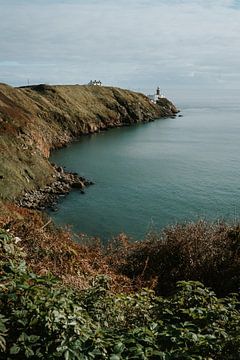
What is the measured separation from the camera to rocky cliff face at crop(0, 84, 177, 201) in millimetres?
54297

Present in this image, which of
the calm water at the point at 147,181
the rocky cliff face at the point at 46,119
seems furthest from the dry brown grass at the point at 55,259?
the rocky cliff face at the point at 46,119

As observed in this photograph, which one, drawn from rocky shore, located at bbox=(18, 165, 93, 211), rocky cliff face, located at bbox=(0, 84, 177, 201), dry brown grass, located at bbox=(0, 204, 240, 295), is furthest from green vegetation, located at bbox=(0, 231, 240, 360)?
rocky shore, located at bbox=(18, 165, 93, 211)

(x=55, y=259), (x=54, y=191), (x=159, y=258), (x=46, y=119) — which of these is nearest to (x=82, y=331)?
(x=55, y=259)

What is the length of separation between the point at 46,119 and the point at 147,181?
46.5 m

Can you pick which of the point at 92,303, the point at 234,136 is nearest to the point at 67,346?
the point at 92,303

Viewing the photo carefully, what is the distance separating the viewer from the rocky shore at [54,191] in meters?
48.2

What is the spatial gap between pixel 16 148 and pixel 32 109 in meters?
42.2

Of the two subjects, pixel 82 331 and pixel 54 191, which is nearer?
pixel 82 331

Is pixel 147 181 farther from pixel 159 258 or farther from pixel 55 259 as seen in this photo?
pixel 55 259

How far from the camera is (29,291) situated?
6.58 m

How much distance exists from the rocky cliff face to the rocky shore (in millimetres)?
921

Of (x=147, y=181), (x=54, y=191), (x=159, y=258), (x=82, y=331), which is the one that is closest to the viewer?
(x=82, y=331)

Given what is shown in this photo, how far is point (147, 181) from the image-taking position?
61.0 meters

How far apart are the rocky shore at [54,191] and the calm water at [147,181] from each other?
1.37m
